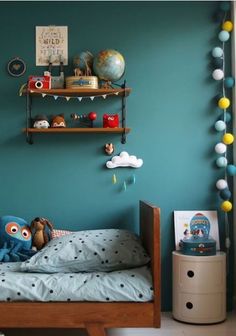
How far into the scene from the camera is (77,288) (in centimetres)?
253

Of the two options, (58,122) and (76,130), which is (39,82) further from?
(76,130)

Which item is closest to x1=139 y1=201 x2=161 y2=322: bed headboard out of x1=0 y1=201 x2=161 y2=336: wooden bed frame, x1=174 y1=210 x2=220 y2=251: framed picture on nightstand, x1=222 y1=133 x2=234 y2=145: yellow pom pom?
x1=0 y1=201 x2=161 y2=336: wooden bed frame

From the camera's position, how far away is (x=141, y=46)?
3465mm

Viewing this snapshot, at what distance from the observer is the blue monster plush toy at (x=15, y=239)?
307 cm

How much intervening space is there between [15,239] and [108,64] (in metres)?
1.31

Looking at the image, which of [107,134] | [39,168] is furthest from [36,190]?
[107,134]

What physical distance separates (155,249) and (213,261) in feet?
2.48

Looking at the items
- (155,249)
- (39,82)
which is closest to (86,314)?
(155,249)

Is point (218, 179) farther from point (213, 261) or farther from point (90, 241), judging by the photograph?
point (90, 241)

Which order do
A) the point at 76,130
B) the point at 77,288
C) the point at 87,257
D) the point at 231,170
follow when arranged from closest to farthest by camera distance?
1. the point at 77,288
2. the point at 87,257
3. the point at 76,130
4. the point at 231,170

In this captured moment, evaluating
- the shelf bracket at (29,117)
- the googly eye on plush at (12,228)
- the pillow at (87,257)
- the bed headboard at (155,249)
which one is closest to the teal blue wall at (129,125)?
the shelf bracket at (29,117)

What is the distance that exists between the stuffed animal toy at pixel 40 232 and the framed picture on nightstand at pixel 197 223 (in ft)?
3.00

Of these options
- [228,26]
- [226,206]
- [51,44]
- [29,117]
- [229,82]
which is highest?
[228,26]

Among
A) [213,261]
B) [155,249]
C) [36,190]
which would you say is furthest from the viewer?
[36,190]
